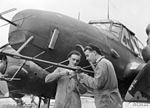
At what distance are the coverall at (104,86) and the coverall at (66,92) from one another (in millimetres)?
556

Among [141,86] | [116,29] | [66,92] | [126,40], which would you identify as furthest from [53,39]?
[126,40]

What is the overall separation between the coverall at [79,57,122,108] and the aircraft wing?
354 centimetres

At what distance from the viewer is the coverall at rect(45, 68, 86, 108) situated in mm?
4648

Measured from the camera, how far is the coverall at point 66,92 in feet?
15.3

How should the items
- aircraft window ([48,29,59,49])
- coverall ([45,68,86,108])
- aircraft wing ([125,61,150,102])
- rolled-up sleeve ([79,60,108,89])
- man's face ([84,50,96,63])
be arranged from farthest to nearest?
aircraft wing ([125,61,150,102]) < aircraft window ([48,29,59,49]) < coverall ([45,68,86,108]) < man's face ([84,50,96,63]) < rolled-up sleeve ([79,60,108,89])

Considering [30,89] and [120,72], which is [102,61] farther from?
[120,72]

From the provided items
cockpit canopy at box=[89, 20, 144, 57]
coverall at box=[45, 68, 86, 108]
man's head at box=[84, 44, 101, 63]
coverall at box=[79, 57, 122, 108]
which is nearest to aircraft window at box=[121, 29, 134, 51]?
cockpit canopy at box=[89, 20, 144, 57]

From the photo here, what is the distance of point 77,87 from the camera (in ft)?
15.6

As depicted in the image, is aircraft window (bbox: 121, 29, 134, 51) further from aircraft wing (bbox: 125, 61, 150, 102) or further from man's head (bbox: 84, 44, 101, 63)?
man's head (bbox: 84, 44, 101, 63)


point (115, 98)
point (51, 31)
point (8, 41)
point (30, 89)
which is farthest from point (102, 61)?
point (30, 89)

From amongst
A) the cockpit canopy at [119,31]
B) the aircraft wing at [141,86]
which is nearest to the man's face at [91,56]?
the aircraft wing at [141,86]

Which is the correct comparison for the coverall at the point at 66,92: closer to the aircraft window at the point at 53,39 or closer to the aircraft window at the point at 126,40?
the aircraft window at the point at 53,39

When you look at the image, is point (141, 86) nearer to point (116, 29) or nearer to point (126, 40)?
point (126, 40)

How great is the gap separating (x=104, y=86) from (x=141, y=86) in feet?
12.9
